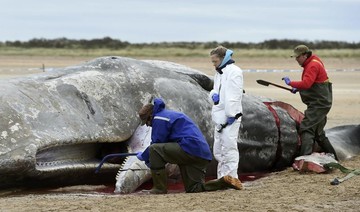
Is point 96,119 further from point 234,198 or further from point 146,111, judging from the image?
point 234,198

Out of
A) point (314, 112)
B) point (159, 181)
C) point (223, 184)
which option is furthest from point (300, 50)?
point (159, 181)

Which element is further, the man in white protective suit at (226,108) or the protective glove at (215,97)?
the protective glove at (215,97)

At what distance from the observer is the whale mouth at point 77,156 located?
9688 millimetres

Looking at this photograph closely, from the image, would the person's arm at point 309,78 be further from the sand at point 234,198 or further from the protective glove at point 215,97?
the protective glove at point 215,97

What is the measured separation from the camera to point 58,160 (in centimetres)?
989

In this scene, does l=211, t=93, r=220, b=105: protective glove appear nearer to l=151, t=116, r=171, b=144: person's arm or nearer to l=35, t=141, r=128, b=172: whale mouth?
l=151, t=116, r=171, b=144: person's arm

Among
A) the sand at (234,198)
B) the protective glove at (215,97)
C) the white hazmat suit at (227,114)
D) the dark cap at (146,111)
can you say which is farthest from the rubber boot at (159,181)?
the protective glove at (215,97)

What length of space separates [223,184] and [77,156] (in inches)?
71.1

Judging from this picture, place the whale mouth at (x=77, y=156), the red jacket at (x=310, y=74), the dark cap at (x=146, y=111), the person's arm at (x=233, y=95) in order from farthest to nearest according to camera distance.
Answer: the red jacket at (x=310, y=74) → the person's arm at (x=233, y=95) → the whale mouth at (x=77, y=156) → the dark cap at (x=146, y=111)

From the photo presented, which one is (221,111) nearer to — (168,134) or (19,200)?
(168,134)

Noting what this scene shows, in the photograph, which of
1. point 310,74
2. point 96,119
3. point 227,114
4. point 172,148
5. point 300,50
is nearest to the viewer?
point 172,148

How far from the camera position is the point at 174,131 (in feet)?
31.4

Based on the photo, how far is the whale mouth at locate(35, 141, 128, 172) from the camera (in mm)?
9688

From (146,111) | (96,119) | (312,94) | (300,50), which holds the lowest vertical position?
(96,119)
